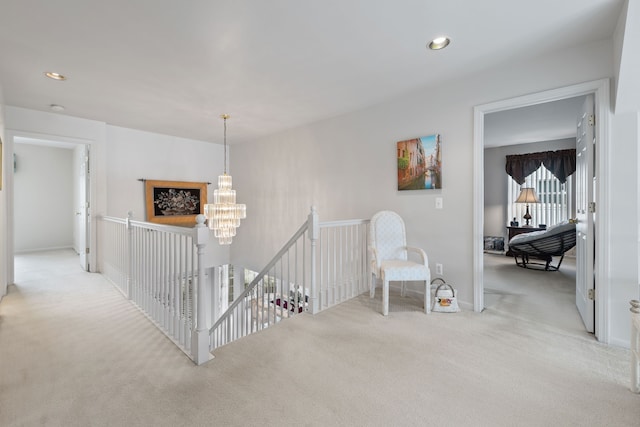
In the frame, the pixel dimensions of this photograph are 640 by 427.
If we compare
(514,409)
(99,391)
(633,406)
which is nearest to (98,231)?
(99,391)

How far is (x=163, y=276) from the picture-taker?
8.70 ft

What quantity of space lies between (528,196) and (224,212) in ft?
20.2

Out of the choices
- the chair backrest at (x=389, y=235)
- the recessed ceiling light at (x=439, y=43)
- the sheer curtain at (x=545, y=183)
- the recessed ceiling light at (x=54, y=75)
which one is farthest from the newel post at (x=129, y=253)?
the sheer curtain at (x=545, y=183)

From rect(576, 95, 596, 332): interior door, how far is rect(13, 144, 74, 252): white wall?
911 centimetres

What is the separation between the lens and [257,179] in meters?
5.60

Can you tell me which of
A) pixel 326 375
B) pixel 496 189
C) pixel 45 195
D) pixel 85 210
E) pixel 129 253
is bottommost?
pixel 326 375

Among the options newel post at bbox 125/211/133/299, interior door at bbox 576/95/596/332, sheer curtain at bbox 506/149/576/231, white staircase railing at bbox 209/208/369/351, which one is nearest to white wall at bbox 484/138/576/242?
sheer curtain at bbox 506/149/576/231

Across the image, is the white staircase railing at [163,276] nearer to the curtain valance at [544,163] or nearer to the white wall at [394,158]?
the white wall at [394,158]

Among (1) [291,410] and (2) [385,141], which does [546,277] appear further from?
(1) [291,410]

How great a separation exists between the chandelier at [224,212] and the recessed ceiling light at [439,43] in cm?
298

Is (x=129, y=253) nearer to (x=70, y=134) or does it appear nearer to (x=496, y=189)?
(x=70, y=134)

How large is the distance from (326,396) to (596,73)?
3097mm

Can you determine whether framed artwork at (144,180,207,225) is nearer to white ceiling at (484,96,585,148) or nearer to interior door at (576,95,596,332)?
white ceiling at (484,96,585,148)

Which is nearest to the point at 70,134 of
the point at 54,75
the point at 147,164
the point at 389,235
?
the point at 147,164
